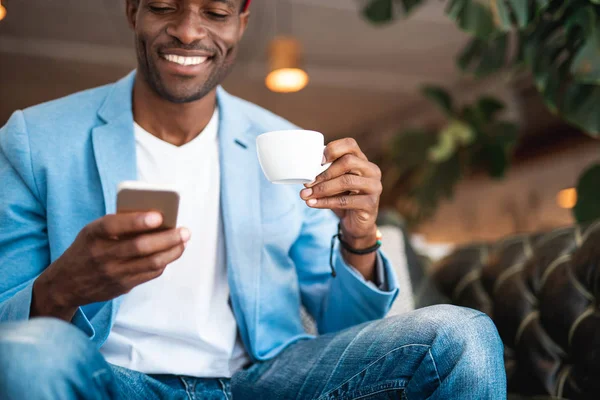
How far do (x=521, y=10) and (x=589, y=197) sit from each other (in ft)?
2.22

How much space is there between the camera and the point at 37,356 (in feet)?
2.20

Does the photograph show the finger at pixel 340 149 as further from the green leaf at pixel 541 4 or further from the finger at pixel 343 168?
the green leaf at pixel 541 4

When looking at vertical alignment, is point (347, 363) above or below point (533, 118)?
below

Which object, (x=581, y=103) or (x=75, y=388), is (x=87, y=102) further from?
(x=581, y=103)

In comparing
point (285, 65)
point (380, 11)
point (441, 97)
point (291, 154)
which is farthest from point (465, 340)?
point (285, 65)

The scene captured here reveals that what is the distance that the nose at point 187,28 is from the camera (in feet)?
3.93

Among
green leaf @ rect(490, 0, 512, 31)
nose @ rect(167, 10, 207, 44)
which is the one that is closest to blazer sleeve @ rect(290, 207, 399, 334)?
nose @ rect(167, 10, 207, 44)

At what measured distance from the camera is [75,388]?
70cm

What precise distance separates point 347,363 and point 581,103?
129 centimetres

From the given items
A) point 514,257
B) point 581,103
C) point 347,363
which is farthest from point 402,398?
point 581,103

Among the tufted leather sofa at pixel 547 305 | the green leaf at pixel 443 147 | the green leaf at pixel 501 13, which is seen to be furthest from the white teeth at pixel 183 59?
the green leaf at pixel 443 147

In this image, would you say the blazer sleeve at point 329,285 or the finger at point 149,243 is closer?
the finger at point 149,243

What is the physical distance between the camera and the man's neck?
1316 millimetres

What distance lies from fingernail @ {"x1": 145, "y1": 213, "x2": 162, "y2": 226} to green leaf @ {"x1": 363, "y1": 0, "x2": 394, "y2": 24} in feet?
5.80
